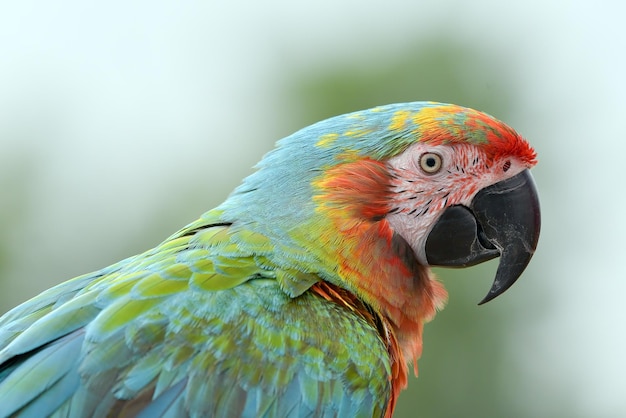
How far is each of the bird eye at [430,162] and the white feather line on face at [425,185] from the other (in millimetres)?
10

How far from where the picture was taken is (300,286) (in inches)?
94.0

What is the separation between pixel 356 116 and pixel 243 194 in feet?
1.55

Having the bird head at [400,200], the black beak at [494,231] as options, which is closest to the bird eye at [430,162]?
the bird head at [400,200]

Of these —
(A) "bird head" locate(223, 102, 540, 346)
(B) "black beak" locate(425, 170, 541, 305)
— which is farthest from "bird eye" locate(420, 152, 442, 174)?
(B) "black beak" locate(425, 170, 541, 305)

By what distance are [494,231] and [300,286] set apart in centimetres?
75

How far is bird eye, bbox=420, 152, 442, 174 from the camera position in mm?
2654

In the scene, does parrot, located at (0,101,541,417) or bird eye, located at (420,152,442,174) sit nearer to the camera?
parrot, located at (0,101,541,417)

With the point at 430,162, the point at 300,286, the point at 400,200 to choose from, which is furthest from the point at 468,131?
the point at 300,286

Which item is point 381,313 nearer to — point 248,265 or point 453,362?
point 248,265

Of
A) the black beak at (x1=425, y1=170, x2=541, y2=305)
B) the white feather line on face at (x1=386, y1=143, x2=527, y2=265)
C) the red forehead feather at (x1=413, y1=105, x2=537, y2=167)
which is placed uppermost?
the red forehead feather at (x1=413, y1=105, x2=537, y2=167)

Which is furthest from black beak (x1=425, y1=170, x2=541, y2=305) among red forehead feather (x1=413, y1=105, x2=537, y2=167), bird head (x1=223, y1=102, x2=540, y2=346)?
red forehead feather (x1=413, y1=105, x2=537, y2=167)

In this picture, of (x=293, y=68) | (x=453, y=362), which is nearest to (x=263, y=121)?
(x=293, y=68)

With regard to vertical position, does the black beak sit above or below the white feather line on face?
below

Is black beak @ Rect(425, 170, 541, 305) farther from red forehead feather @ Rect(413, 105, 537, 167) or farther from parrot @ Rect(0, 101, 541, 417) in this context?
red forehead feather @ Rect(413, 105, 537, 167)
